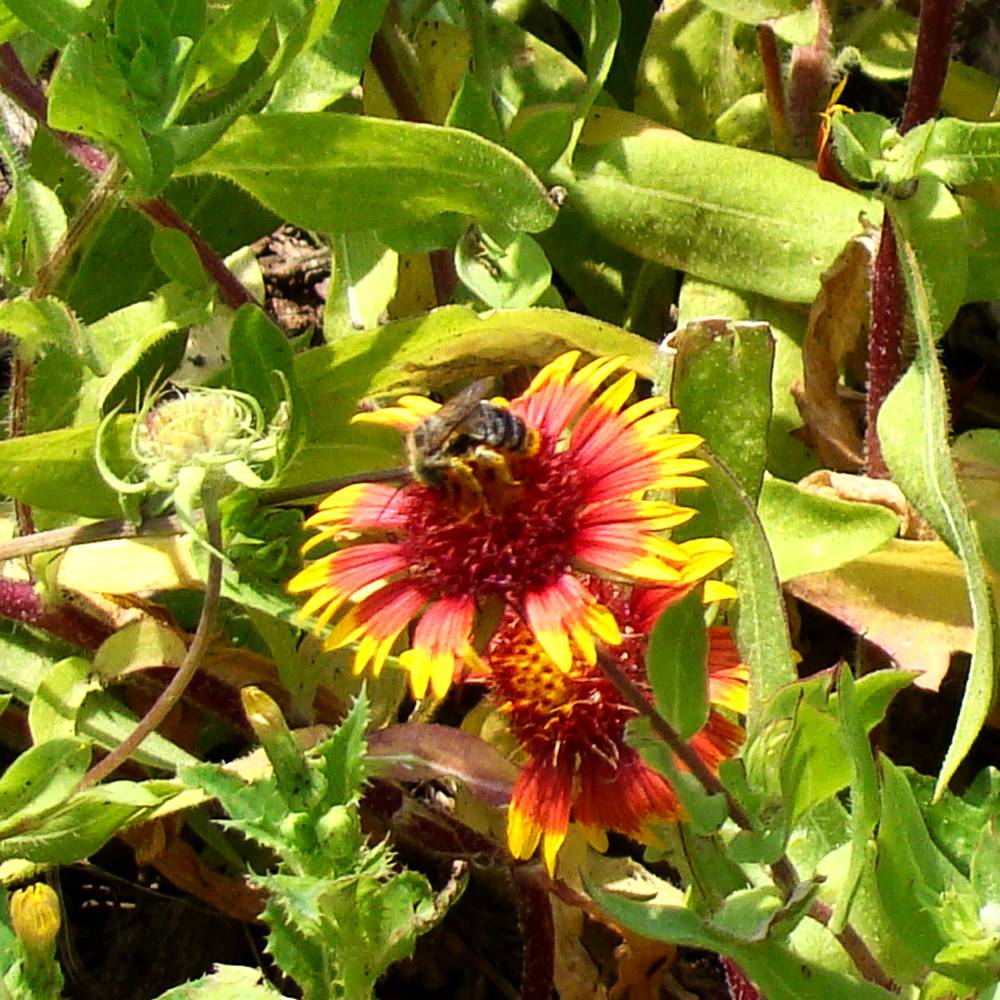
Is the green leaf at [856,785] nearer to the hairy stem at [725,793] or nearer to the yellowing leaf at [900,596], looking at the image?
the hairy stem at [725,793]

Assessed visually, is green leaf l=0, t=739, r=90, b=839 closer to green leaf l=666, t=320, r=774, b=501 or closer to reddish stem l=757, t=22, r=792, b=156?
green leaf l=666, t=320, r=774, b=501

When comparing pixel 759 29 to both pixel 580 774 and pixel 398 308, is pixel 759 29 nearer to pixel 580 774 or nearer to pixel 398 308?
pixel 398 308

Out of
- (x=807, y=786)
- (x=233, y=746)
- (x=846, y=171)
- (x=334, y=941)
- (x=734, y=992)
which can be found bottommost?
(x=233, y=746)

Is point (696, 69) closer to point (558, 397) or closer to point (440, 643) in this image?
point (558, 397)

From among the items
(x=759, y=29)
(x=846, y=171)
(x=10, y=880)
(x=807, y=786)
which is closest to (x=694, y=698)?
(x=807, y=786)

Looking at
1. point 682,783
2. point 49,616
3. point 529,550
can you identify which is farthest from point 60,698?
point 682,783

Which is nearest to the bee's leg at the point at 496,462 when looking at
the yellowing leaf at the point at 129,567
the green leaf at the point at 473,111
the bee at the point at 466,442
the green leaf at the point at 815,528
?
the bee at the point at 466,442
